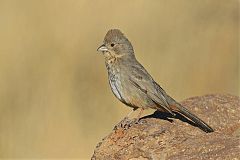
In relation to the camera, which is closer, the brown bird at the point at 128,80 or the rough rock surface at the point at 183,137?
the rough rock surface at the point at 183,137

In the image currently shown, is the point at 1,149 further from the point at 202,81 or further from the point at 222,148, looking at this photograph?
the point at 222,148

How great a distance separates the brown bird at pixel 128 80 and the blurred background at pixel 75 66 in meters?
1.89

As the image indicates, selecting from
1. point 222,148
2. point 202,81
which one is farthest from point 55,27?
point 222,148

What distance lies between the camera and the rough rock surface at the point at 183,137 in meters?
7.11

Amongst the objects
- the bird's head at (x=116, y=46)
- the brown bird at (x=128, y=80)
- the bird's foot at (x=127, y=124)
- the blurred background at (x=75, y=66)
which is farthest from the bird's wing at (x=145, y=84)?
the blurred background at (x=75, y=66)

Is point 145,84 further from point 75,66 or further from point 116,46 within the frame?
point 75,66

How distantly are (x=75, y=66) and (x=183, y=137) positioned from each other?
164 inches

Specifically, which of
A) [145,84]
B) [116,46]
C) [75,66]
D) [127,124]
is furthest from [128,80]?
[75,66]

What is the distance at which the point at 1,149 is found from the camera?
11148mm

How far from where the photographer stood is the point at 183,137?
7531 mm

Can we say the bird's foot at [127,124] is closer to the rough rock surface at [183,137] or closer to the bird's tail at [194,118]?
the rough rock surface at [183,137]

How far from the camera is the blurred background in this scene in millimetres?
11273

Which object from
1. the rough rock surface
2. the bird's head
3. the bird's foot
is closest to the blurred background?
the bird's head

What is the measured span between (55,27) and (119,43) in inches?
83.7
